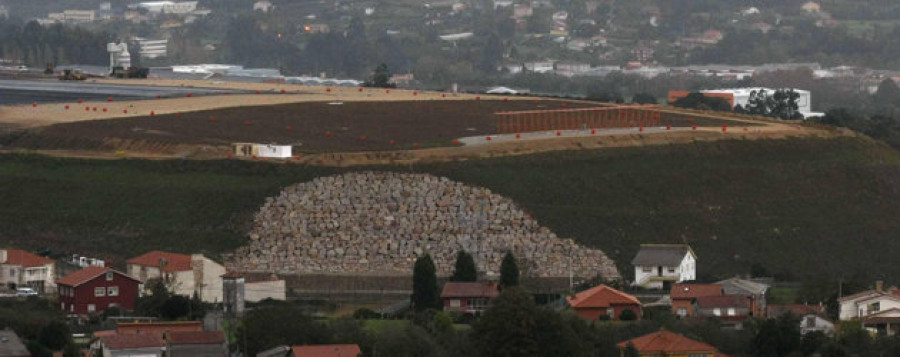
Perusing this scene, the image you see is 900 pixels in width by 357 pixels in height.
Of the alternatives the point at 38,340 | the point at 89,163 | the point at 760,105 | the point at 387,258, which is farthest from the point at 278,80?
the point at 38,340

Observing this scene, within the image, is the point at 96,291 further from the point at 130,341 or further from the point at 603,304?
the point at 603,304

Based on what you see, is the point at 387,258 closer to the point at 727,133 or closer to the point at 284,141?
the point at 284,141

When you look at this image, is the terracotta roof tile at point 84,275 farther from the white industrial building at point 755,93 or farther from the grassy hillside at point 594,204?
the white industrial building at point 755,93

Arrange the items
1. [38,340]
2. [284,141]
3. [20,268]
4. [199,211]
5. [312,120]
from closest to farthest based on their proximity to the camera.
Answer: [38,340] < [20,268] < [199,211] < [284,141] < [312,120]

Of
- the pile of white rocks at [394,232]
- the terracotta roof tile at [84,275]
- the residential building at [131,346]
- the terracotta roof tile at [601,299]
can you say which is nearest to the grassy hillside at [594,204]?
the pile of white rocks at [394,232]

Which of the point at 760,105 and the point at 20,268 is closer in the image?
the point at 20,268

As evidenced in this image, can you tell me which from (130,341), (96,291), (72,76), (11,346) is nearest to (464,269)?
(96,291)
